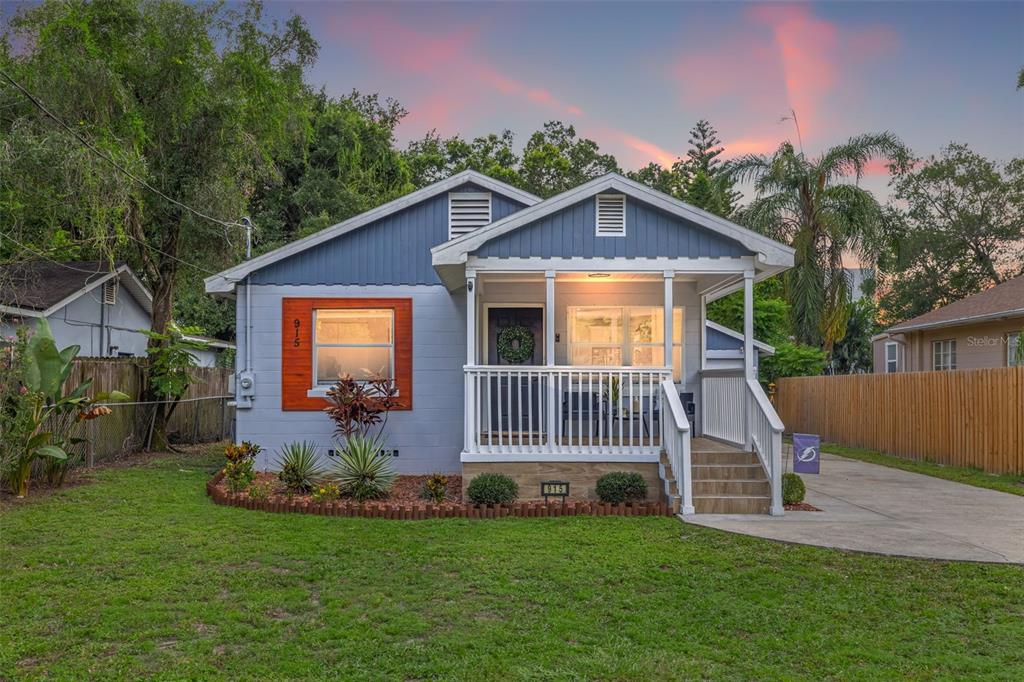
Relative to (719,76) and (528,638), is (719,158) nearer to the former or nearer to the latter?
(719,76)

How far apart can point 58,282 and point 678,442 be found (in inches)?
574

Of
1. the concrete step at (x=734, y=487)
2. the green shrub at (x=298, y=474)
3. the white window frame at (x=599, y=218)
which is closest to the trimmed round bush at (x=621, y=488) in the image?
the concrete step at (x=734, y=487)

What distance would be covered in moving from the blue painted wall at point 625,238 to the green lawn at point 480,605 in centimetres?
362

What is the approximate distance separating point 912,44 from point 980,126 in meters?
10.7

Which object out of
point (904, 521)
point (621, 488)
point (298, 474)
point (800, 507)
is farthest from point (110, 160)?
A: point (904, 521)

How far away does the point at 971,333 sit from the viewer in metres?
19.3

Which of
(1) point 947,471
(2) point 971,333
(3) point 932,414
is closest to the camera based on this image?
(1) point 947,471

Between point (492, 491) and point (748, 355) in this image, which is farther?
point (748, 355)

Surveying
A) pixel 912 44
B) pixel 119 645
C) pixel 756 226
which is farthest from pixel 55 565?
pixel 756 226

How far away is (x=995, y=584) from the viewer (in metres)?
5.73

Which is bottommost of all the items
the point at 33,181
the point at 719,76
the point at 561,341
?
the point at 561,341

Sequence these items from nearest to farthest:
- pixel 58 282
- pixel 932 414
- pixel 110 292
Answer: pixel 932 414
pixel 58 282
pixel 110 292

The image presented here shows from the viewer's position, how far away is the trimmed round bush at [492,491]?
859cm

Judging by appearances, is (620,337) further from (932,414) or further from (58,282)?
(58,282)
